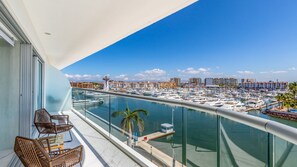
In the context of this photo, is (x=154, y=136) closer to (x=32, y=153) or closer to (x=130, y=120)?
(x=130, y=120)

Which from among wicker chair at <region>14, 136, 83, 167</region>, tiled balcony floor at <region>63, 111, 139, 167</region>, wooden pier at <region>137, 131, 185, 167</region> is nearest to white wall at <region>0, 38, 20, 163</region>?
tiled balcony floor at <region>63, 111, 139, 167</region>

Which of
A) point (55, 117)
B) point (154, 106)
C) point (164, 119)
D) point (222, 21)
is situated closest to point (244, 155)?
point (164, 119)

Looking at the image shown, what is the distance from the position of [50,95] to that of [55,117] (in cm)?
332

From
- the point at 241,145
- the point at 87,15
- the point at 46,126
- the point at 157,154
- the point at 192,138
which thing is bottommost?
the point at 157,154

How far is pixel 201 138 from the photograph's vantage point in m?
1.87

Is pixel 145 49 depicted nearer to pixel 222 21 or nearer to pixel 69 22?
pixel 222 21

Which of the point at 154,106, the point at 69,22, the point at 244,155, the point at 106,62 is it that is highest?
the point at 106,62

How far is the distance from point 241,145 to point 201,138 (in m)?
0.56

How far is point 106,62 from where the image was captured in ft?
89.4

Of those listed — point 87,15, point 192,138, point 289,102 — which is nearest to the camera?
point 192,138

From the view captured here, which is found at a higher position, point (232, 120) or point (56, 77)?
point (56, 77)

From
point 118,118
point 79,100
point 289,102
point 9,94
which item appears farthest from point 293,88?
point 79,100

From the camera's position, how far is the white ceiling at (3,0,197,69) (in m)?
2.40

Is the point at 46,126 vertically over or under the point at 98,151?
over
